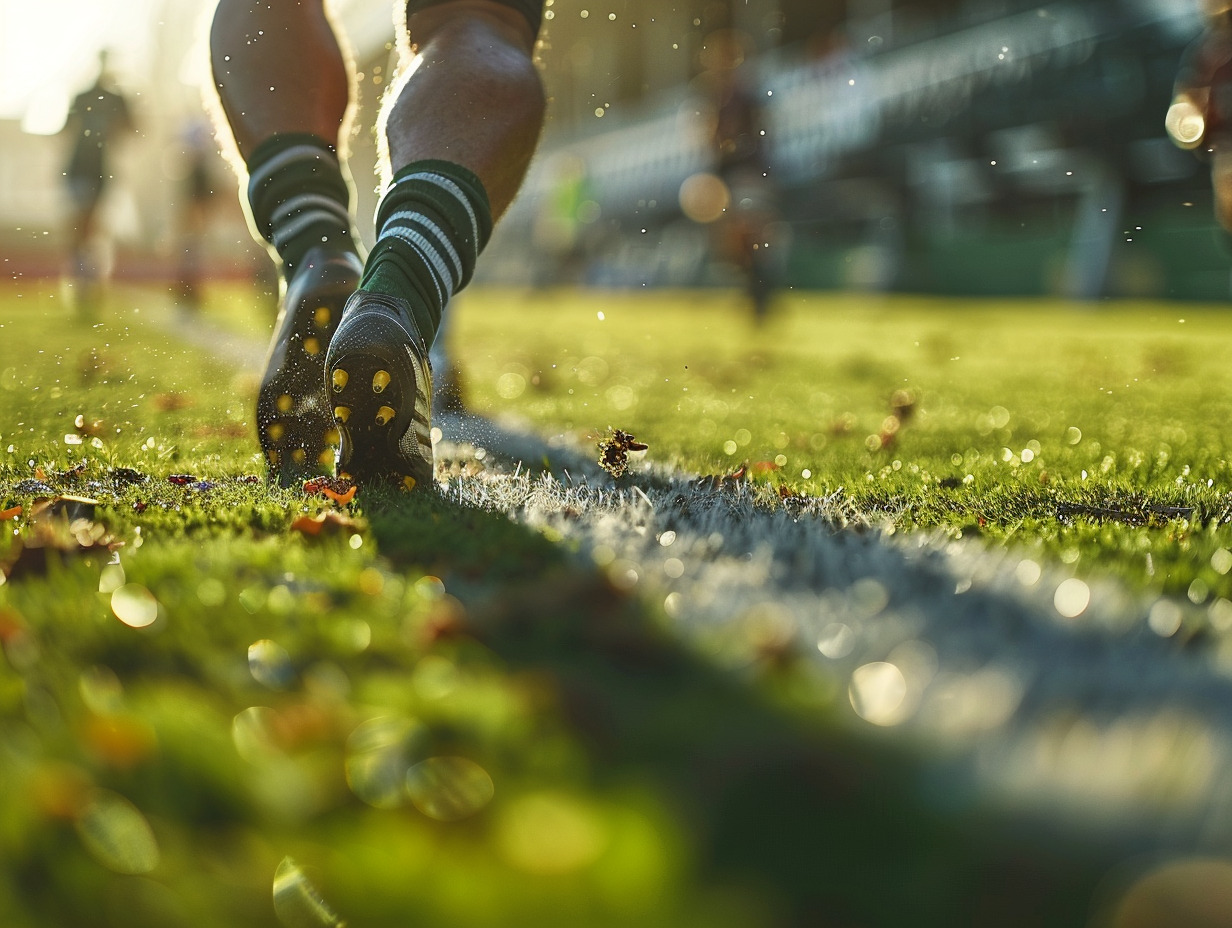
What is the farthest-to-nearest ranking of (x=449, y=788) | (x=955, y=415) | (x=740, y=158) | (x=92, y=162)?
(x=92, y=162) → (x=740, y=158) → (x=955, y=415) → (x=449, y=788)

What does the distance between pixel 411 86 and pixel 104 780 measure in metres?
1.69

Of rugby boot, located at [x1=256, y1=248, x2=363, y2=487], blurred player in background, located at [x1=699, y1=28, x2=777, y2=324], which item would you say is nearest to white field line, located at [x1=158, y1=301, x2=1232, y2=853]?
rugby boot, located at [x1=256, y1=248, x2=363, y2=487]

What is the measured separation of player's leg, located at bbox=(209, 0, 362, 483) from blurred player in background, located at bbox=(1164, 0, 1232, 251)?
10.9 feet

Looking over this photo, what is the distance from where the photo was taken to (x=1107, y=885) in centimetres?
57

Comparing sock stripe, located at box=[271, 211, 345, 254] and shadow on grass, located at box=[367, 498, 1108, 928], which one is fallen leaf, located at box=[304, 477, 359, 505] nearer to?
sock stripe, located at box=[271, 211, 345, 254]

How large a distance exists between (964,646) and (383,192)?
5.17 feet

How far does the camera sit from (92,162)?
10.9 metres

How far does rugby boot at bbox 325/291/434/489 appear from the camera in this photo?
163 cm

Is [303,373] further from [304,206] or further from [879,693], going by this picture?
[879,693]

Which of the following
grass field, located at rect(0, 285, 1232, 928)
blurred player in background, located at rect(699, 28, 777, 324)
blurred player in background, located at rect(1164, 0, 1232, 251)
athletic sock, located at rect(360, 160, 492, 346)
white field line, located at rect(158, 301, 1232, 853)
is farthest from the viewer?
blurred player in background, located at rect(699, 28, 777, 324)

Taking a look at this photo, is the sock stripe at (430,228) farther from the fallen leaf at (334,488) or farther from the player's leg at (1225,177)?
the player's leg at (1225,177)

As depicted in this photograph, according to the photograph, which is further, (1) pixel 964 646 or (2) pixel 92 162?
(2) pixel 92 162

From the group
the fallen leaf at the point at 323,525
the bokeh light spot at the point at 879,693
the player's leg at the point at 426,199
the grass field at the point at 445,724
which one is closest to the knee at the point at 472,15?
the player's leg at the point at 426,199

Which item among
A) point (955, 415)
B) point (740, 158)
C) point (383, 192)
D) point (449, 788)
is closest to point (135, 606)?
point (449, 788)
